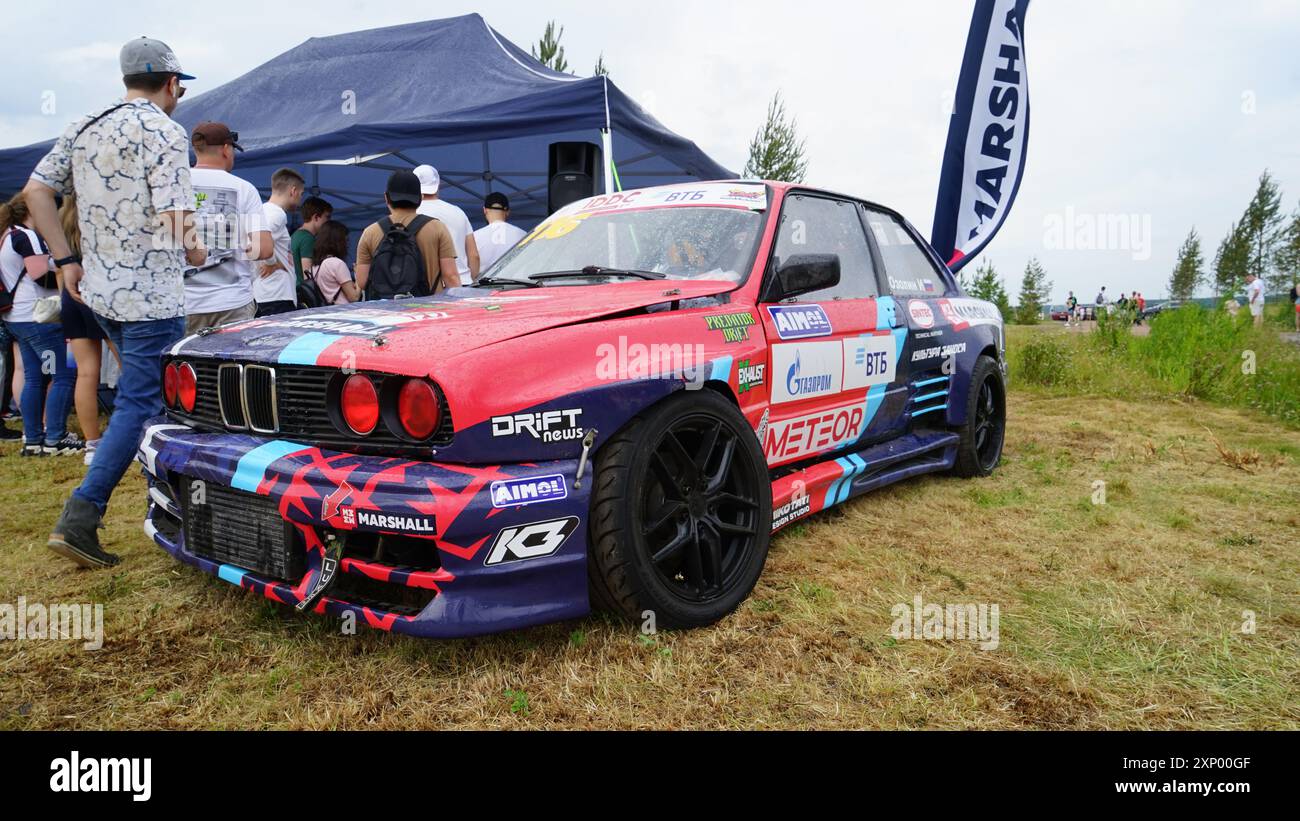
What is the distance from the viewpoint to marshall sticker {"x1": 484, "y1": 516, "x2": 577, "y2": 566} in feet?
6.26

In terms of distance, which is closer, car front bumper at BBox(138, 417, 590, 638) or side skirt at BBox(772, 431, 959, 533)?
car front bumper at BBox(138, 417, 590, 638)

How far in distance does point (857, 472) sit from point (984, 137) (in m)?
5.10

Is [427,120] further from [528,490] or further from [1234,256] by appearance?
[1234,256]

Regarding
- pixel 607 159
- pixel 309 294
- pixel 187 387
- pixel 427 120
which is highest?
pixel 427 120

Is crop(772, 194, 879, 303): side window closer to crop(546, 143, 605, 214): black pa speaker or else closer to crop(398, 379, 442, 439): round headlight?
crop(398, 379, 442, 439): round headlight

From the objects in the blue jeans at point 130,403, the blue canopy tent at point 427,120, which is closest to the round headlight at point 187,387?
the blue jeans at point 130,403

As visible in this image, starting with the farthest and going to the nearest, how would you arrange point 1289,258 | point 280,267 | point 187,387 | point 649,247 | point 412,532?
point 1289,258 → point 280,267 → point 649,247 → point 187,387 → point 412,532

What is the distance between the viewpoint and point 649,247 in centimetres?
306

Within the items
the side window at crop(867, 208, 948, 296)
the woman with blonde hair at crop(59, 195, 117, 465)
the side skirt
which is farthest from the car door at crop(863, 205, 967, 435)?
the woman with blonde hair at crop(59, 195, 117, 465)

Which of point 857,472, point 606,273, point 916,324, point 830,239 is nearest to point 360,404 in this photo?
point 606,273

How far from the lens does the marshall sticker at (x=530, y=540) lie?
1908mm

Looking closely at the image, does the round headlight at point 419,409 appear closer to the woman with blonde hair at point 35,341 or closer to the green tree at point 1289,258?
the woman with blonde hair at point 35,341
